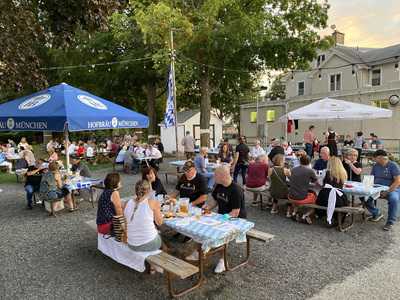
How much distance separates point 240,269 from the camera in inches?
185

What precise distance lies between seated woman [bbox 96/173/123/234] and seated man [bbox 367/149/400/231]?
16.5ft

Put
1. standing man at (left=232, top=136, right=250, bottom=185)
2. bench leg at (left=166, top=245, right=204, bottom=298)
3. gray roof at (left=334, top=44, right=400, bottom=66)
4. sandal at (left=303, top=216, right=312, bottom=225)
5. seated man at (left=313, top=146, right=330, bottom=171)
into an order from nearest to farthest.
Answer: bench leg at (left=166, top=245, right=204, bottom=298) < sandal at (left=303, top=216, right=312, bottom=225) < seated man at (left=313, top=146, right=330, bottom=171) < standing man at (left=232, top=136, right=250, bottom=185) < gray roof at (left=334, top=44, right=400, bottom=66)

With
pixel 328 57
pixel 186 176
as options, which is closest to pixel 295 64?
pixel 328 57

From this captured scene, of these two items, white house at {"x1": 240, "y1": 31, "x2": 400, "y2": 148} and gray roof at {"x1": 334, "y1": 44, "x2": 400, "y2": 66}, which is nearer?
white house at {"x1": 240, "y1": 31, "x2": 400, "y2": 148}

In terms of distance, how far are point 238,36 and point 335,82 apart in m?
16.4

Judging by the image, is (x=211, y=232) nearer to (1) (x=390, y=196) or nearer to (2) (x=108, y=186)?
(2) (x=108, y=186)

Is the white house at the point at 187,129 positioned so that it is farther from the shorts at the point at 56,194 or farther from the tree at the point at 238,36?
the shorts at the point at 56,194

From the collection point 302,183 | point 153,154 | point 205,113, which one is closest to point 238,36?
point 205,113

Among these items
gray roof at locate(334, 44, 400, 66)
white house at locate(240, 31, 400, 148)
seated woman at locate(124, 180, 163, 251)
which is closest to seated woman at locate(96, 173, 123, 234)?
seated woman at locate(124, 180, 163, 251)

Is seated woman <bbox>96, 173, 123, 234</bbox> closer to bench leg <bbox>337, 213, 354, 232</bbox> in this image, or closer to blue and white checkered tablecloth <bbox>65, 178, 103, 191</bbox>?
blue and white checkered tablecloth <bbox>65, 178, 103, 191</bbox>

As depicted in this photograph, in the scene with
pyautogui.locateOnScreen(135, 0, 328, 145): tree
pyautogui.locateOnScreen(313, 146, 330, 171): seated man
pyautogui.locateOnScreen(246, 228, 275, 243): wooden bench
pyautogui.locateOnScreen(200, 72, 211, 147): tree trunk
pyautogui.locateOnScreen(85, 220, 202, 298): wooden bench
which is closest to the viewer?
pyautogui.locateOnScreen(85, 220, 202, 298): wooden bench

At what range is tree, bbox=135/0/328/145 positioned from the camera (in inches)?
605

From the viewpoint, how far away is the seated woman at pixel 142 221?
13.3 ft

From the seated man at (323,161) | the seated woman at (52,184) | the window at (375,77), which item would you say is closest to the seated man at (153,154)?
the seated woman at (52,184)
